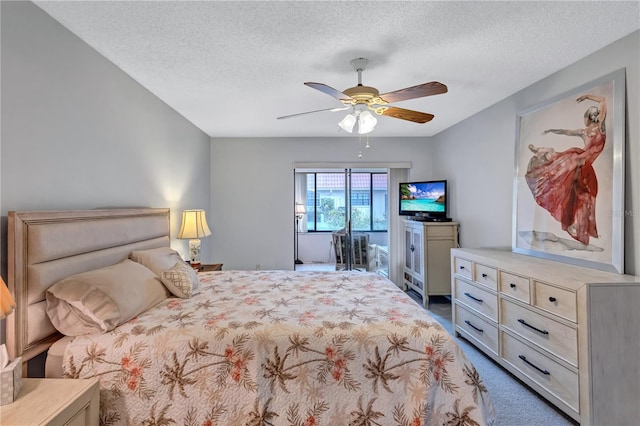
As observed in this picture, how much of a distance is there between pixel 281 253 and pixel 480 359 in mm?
3031

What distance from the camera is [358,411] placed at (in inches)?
60.1

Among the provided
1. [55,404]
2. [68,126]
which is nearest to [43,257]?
[55,404]

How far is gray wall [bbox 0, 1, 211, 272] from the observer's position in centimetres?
157

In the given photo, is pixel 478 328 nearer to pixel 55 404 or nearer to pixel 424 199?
pixel 424 199

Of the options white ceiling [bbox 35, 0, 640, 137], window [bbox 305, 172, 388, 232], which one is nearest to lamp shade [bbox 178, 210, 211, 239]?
white ceiling [bbox 35, 0, 640, 137]

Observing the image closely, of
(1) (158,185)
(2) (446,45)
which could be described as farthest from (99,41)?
(2) (446,45)

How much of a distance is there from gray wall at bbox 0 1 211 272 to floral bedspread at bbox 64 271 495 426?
828mm

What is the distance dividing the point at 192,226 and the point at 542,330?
3288mm

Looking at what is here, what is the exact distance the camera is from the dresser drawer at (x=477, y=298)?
2572mm

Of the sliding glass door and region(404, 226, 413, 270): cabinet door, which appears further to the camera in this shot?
the sliding glass door

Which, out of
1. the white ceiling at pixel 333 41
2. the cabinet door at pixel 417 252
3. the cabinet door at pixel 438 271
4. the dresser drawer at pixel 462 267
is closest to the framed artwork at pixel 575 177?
the white ceiling at pixel 333 41

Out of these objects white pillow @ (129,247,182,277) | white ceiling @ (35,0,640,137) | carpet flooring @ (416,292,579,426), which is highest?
white ceiling @ (35,0,640,137)

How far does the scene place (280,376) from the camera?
1.55 m

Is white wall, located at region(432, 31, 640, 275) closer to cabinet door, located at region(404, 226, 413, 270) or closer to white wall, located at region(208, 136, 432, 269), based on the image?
cabinet door, located at region(404, 226, 413, 270)
